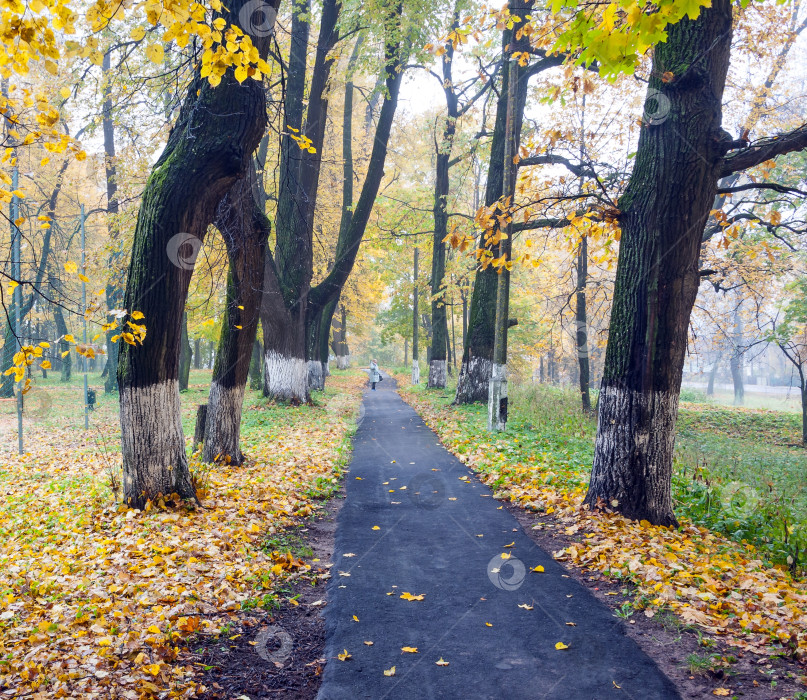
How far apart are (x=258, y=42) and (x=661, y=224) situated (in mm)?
5217

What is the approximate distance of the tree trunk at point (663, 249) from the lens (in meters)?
5.73

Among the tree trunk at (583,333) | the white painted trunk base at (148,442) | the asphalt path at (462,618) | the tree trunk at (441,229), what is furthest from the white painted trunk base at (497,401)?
the tree trunk at (441,229)

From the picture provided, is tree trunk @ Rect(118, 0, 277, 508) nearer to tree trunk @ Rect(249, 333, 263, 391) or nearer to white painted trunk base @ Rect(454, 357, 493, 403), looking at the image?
white painted trunk base @ Rect(454, 357, 493, 403)

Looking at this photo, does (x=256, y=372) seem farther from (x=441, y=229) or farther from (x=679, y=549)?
(x=679, y=549)

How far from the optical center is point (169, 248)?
5.98 m

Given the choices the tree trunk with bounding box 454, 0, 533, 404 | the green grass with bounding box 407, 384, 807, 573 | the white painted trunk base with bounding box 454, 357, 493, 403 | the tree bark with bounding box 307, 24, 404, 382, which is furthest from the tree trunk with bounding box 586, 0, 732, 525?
the tree bark with bounding box 307, 24, 404, 382

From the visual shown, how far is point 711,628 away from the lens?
383cm

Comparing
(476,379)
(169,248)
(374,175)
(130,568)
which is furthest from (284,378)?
(130,568)

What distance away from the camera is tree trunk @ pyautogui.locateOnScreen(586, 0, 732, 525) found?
5.73 metres

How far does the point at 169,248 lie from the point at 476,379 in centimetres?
1080

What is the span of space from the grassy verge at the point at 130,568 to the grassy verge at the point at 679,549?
9.54 feet

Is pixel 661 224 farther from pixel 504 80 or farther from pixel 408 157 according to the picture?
pixel 408 157

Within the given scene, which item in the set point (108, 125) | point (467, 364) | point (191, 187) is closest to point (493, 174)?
point (467, 364)

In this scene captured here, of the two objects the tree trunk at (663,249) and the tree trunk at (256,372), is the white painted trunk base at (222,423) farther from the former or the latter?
the tree trunk at (256,372)
